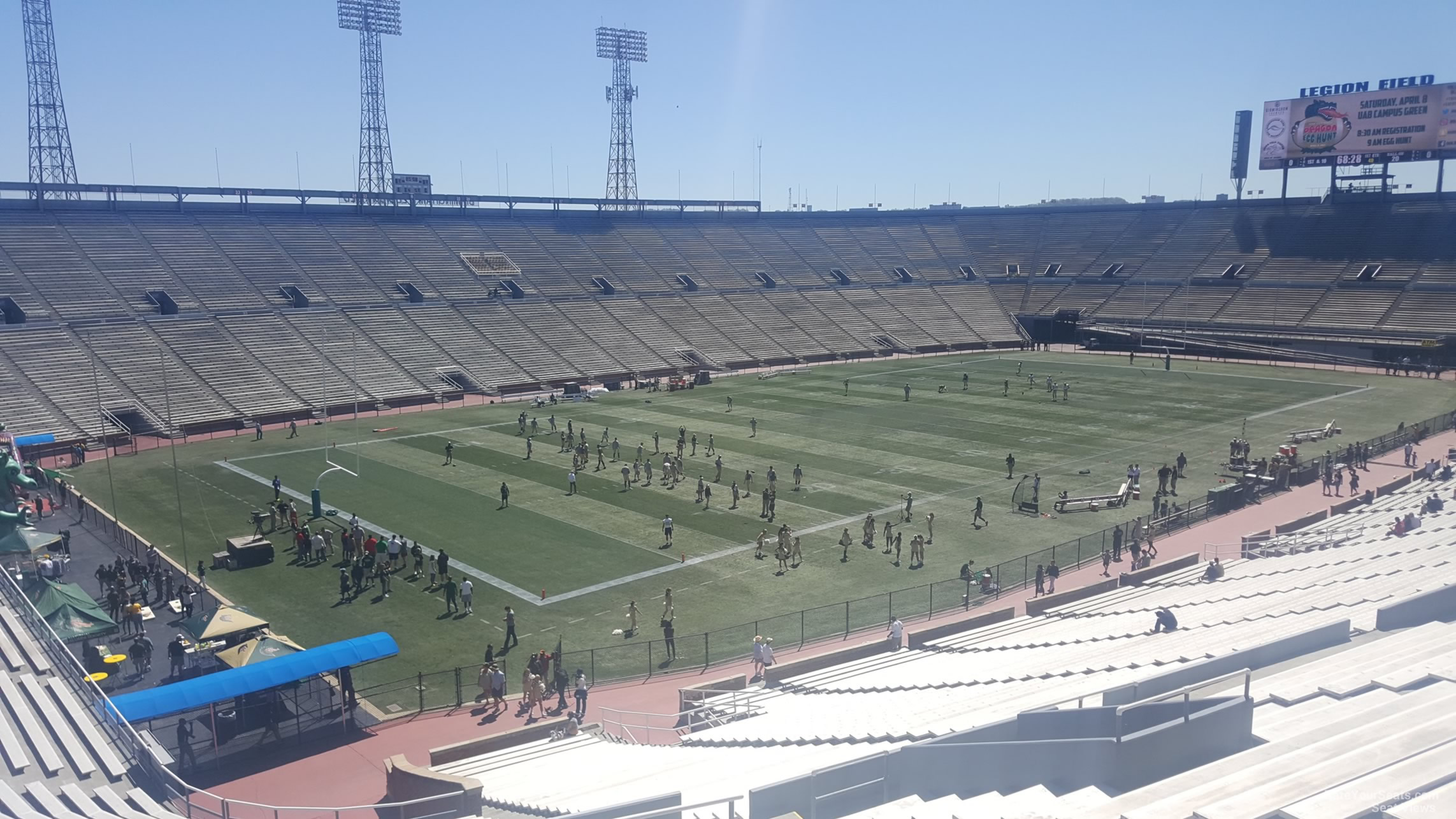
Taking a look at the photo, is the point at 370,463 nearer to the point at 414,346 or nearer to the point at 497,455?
the point at 497,455

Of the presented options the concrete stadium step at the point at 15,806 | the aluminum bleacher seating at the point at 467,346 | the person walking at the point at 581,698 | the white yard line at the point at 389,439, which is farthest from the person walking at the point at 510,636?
the aluminum bleacher seating at the point at 467,346

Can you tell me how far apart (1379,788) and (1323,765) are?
75cm

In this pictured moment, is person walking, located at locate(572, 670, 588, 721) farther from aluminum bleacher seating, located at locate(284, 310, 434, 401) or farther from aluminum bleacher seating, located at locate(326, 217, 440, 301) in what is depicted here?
aluminum bleacher seating, located at locate(326, 217, 440, 301)

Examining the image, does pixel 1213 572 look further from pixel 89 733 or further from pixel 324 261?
pixel 324 261

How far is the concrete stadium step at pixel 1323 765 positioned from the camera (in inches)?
298

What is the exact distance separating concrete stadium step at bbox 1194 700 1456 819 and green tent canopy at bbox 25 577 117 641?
22.0 metres

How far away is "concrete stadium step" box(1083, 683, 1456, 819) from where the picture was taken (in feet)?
25.7

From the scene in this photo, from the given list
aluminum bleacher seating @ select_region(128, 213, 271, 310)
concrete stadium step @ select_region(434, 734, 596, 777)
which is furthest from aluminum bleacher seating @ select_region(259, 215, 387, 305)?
concrete stadium step @ select_region(434, 734, 596, 777)

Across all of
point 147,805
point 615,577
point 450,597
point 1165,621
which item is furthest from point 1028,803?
point 615,577

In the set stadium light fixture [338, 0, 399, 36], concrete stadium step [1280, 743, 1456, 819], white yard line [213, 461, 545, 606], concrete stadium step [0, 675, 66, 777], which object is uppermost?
stadium light fixture [338, 0, 399, 36]

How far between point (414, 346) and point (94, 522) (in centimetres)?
3232

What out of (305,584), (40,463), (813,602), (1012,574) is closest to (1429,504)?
(1012,574)

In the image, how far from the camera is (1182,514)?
31734mm

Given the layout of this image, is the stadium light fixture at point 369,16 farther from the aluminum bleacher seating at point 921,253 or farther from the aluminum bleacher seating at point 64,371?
A: the aluminum bleacher seating at point 921,253
